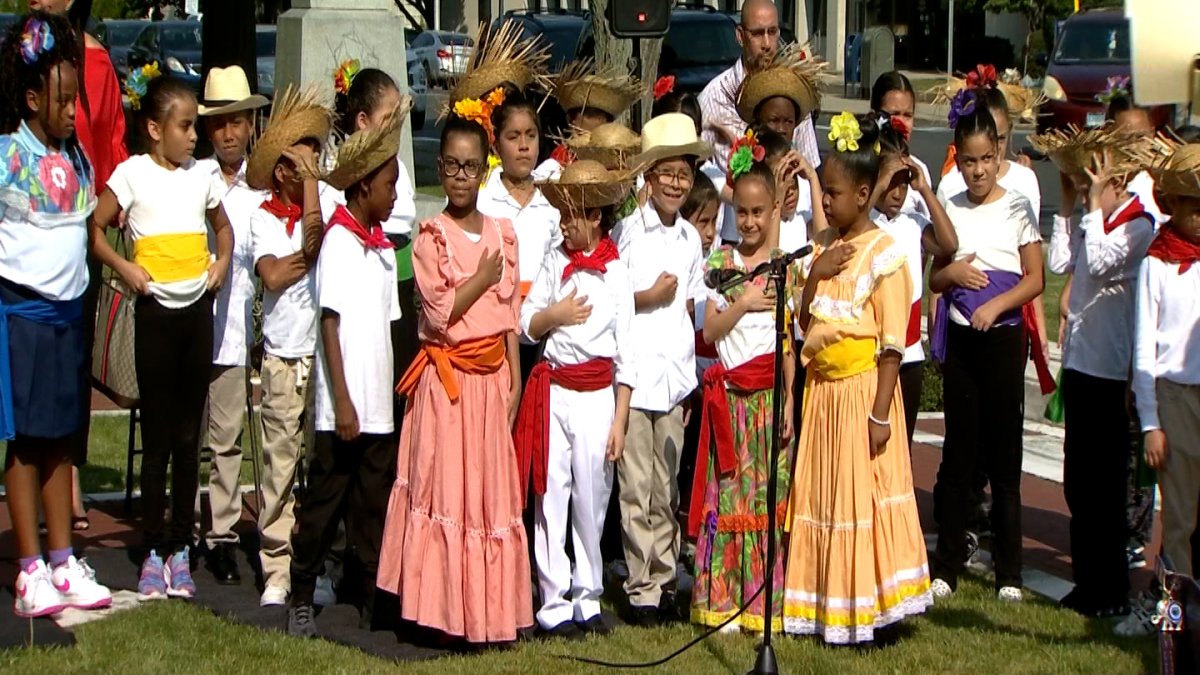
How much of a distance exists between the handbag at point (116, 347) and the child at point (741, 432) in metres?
2.50

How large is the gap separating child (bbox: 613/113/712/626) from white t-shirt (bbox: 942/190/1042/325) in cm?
115

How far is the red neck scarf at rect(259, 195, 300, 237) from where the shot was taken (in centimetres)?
693

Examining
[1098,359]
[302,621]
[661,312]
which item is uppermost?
[661,312]

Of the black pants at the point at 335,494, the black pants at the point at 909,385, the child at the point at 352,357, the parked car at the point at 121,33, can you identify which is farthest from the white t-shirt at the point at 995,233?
the parked car at the point at 121,33

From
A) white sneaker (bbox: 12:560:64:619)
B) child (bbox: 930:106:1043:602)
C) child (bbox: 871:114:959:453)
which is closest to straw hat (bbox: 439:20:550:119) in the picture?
child (bbox: 871:114:959:453)

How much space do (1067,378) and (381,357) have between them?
113 inches

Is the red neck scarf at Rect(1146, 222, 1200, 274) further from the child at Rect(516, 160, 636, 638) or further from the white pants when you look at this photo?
the white pants

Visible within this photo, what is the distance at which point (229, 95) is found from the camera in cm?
748

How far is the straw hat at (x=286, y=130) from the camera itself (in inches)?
267

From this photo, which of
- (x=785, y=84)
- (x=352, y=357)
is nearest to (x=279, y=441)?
(x=352, y=357)

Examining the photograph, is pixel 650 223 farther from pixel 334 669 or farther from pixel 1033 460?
pixel 1033 460

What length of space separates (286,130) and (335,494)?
1.47 meters

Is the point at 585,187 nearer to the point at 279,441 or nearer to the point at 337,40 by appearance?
the point at 279,441

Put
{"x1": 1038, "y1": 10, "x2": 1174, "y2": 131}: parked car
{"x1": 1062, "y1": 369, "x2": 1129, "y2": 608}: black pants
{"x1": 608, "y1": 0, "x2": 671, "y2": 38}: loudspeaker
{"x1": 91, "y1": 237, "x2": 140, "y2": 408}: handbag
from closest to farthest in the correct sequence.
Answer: {"x1": 1062, "y1": 369, "x2": 1129, "y2": 608}: black pants → {"x1": 91, "y1": 237, "x2": 140, "y2": 408}: handbag → {"x1": 608, "y1": 0, "x2": 671, "y2": 38}: loudspeaker → {"x1": 1038, "y1": 10, "x2": 1174, "y2": 131}: parked car
